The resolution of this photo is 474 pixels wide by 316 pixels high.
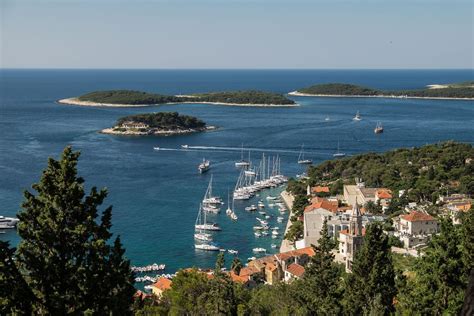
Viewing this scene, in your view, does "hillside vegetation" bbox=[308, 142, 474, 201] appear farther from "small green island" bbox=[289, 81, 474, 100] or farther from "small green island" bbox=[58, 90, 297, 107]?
"small green island" bbox=[289, 81, 474, 100]

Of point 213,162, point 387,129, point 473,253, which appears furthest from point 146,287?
point 387,129

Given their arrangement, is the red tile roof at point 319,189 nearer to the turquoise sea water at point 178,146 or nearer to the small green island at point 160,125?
the turquoise sea water at point 178,146

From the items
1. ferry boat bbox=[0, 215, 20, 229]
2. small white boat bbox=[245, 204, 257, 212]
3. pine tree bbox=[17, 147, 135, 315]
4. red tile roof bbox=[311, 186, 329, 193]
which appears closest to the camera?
pine tree bbox=[17, 147, 135, 315]

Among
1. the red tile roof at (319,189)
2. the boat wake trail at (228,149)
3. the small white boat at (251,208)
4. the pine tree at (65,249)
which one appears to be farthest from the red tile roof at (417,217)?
the boat wake trail at (228,149)

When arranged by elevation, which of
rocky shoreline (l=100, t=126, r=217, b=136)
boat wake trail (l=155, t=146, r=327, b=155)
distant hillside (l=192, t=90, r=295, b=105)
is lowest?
boat wake trail (l=155, t=146, r=327, b=155)

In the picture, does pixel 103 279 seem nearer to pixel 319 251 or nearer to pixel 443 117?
pixel 319 251

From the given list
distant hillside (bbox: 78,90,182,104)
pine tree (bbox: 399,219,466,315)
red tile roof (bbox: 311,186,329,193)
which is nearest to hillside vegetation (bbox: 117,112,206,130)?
distant hillside (bbox: 78,90,182,104)

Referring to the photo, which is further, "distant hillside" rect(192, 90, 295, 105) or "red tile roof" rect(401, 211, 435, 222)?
"distant hillside" rect(192, 90, 295, 105)

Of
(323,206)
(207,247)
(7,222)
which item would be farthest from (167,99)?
(207,247)
